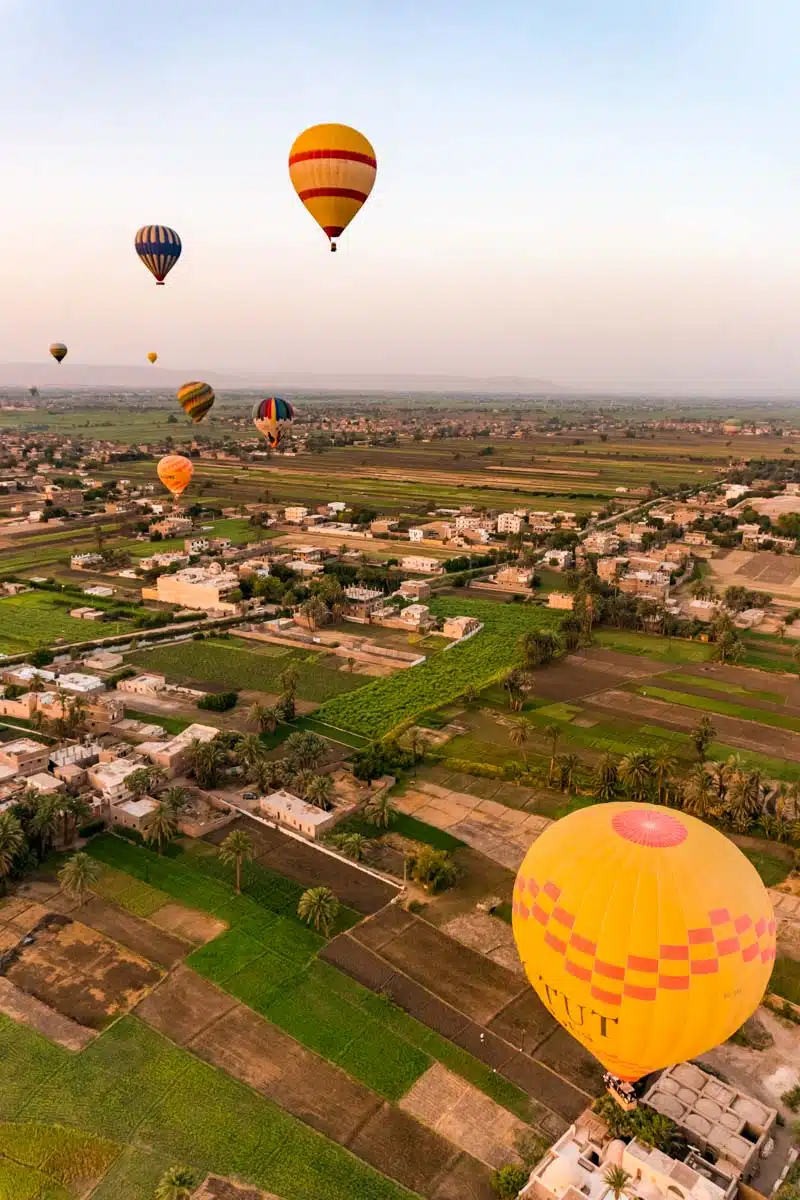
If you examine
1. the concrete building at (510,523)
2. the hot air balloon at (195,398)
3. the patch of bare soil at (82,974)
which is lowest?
the patch of bare soil at (82,974)

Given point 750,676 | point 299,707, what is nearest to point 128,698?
point 299,707

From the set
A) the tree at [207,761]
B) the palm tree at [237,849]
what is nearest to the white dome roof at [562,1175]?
the palm tree at [237,849]

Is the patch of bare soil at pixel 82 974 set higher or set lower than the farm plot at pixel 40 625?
lower

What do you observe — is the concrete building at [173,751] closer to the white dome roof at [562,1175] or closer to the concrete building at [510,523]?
the white dome roof at [562,1175]

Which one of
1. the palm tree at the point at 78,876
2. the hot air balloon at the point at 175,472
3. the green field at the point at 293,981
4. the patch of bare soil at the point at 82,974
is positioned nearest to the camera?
the green field at the point at 293,981

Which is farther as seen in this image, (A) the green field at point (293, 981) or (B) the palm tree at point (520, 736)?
(B) the palm tree at point (520, 736)

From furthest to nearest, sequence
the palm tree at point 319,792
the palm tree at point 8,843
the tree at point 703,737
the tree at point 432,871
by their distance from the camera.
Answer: the tree at point 703,737, the palm tree at point 319,792, the tree at point 432,871, the palm tree at point 8,843

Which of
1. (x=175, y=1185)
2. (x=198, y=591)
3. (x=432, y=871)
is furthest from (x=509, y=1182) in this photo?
(x=198, y=591)

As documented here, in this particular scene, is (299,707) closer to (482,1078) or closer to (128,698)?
(128,698)
